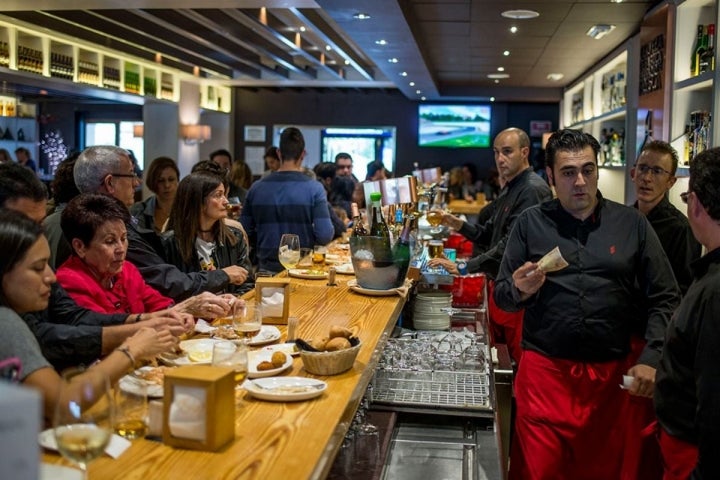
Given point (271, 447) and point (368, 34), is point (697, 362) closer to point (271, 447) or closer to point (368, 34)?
point (271, 447)

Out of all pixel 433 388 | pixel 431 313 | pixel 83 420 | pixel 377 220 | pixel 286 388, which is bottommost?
pixel 433 388

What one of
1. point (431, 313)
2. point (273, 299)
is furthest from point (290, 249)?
point (273, 299)

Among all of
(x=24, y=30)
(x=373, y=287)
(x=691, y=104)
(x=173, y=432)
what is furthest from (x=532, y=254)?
(x=24, y=30)

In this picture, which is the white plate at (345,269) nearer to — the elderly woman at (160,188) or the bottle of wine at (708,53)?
the elderly woman at (160,188)

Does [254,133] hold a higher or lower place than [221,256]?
higher

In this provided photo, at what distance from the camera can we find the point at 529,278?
2902 mm

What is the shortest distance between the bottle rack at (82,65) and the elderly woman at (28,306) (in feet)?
26.9

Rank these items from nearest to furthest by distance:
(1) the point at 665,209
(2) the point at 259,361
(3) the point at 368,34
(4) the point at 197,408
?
(4) the point at 197,408
(2) the point at 259,361
(1) the point at 665,209
(3) the point at 368,34

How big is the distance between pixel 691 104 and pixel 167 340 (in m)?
4.67

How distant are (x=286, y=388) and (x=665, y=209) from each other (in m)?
2.60

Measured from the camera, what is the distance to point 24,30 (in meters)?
9.91

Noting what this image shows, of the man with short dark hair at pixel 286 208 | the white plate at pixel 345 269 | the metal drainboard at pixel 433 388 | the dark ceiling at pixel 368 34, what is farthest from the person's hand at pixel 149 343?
the dark ceiling at pixel 368 34

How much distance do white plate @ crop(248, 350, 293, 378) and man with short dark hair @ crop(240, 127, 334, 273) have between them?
2.99 m

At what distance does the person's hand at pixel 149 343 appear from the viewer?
6.51ft
